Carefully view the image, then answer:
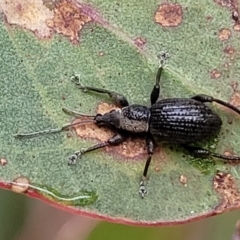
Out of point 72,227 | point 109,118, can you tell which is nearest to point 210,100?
point 109,118

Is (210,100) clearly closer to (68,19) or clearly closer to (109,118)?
(109,118)

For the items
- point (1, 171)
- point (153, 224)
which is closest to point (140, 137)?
point (153, 224)

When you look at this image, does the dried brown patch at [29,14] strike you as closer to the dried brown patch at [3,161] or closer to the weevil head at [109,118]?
the weevil head at [109,118]

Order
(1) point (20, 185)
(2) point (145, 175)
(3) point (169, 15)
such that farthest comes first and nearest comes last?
(3) point (169, 15)
(2) point (145, 175)
(1) point (20, 185)

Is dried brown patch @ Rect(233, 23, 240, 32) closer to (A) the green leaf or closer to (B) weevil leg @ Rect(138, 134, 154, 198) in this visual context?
(A) the green leaf

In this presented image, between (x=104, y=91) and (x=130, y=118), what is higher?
(x=104, y=91)

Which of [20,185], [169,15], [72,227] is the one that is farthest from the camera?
[72,227]

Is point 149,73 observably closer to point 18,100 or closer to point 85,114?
point 85,114
